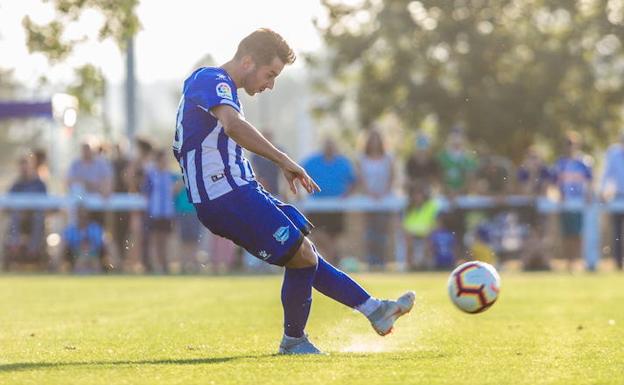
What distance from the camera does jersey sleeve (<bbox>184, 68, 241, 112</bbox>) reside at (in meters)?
8.17

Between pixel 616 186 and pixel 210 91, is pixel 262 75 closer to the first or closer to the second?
pixel 210 91

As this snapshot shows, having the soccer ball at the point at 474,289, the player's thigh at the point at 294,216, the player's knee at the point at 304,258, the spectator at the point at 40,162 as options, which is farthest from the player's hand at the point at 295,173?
the spectator at the point at 40,162

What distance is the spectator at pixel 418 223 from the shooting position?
815 inches

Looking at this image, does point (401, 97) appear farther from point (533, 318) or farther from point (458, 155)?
point (533, 318)

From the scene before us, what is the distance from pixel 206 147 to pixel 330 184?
12586mm

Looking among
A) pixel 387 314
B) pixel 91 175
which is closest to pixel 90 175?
pixel 91 175

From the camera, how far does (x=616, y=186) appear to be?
21.5m

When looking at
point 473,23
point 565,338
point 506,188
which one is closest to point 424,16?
point 473,23

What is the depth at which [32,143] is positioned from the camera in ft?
135

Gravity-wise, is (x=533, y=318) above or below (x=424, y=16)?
below

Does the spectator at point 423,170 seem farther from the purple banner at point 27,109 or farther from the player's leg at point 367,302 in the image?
the player's leg at point 367,302

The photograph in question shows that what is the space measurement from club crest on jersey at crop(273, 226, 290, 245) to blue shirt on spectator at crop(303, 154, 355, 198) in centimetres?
1195

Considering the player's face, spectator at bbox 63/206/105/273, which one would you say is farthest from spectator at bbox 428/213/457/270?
the player's face

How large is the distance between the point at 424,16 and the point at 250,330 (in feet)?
73.5
